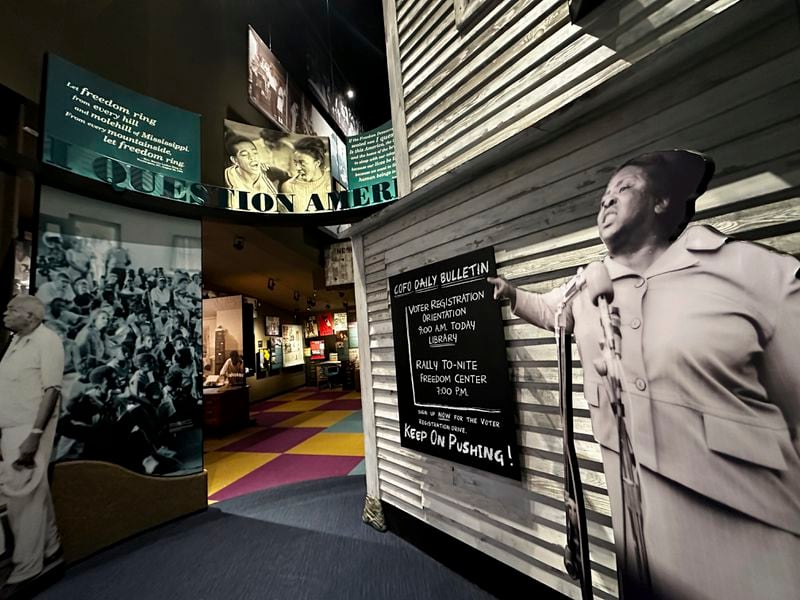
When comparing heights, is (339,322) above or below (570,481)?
above

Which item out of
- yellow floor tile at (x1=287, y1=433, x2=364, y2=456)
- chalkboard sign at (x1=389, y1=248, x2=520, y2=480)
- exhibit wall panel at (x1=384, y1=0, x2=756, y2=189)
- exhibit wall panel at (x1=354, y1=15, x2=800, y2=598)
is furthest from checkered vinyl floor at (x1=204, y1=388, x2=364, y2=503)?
exhibit wall panel at (x1=384, y1=0, x2=756, y2=189)

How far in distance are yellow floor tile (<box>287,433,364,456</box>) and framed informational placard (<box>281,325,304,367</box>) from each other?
6.94 m

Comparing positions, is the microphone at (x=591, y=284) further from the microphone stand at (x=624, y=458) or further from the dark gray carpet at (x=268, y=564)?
the dark gray carpet at (x=268, y=564)

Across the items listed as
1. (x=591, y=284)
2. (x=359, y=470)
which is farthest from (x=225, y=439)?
(x=591, y=284)

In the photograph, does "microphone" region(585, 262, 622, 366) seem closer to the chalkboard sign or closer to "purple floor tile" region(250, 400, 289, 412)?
the chalkboard sign

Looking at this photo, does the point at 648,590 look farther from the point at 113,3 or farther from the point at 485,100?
the point at 113,3

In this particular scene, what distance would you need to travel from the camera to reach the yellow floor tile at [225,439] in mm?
6220

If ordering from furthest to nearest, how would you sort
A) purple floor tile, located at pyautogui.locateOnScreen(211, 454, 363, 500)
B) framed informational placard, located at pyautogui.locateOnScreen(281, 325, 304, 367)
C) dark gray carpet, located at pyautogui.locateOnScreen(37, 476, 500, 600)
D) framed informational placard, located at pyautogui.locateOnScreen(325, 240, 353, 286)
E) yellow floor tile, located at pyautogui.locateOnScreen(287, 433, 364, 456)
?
framed informational placard, located at pyautogui.locateOnScreen(281, 325, 304, 367)
framed informational placard, located at pyautogui.locateOnScreen(325, 240, 353, 286)
yellow floor tile, located at pyautogui.locateOnScreen(287, 433, 364, 456)
purple floor tile, located at pyautogui.locateOnScreen(211, 454, 363, 500)
dark gray carpet, located at pyautogui.locateOnScreen(37, 476, 500, 600)

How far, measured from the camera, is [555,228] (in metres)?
1.82

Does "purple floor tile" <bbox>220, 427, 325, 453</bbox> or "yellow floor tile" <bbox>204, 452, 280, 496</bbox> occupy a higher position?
"yellow floor tile" <bbox>204, 452, 280, 496</bbox>

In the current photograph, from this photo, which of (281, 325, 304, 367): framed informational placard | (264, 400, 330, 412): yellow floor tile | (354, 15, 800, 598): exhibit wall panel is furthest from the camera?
(281, 325, 304, 367): framed informational placard

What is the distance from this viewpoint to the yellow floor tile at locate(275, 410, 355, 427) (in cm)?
737

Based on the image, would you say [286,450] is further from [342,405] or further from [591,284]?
[591,284]

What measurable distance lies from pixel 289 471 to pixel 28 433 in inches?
114
